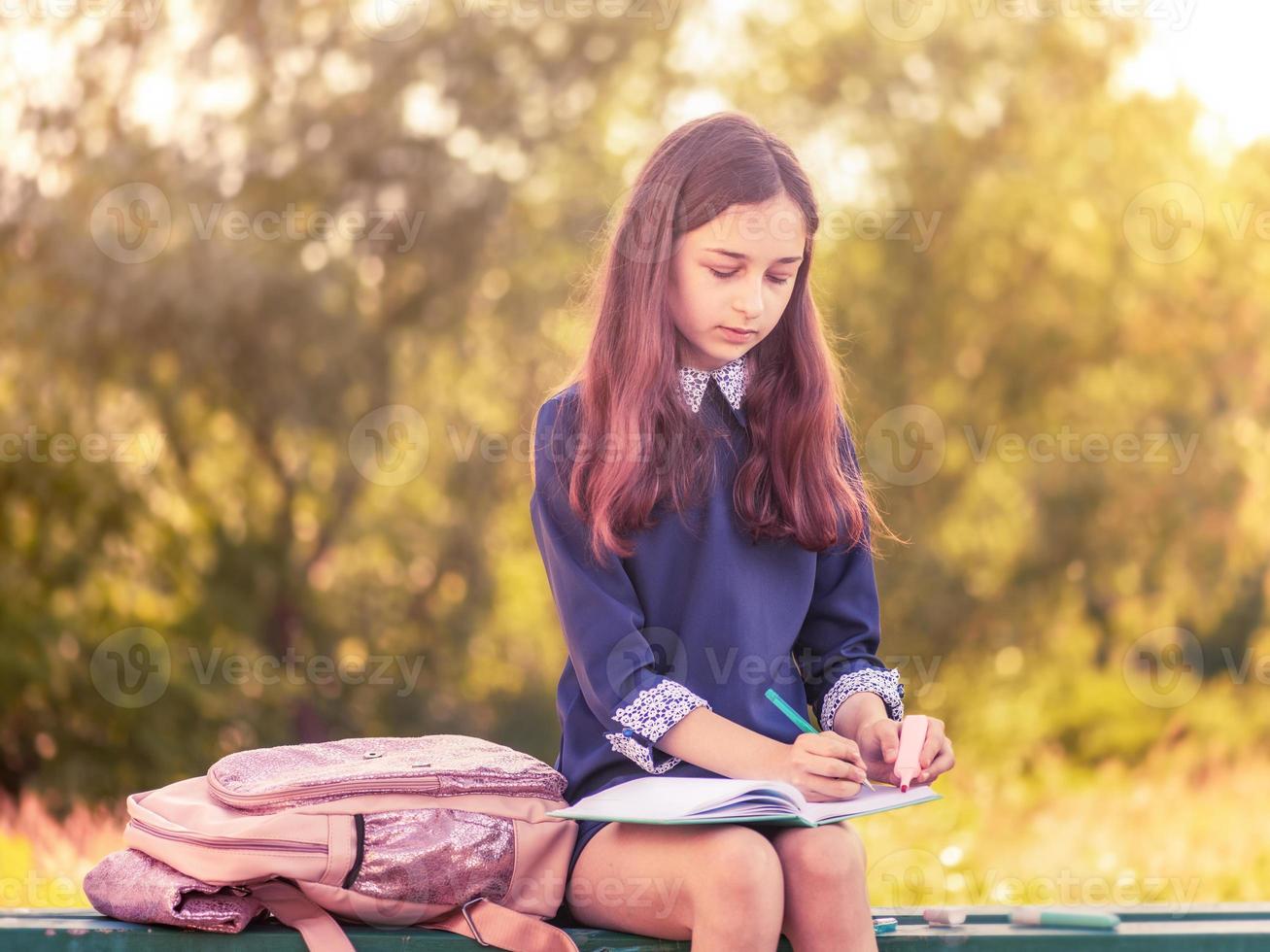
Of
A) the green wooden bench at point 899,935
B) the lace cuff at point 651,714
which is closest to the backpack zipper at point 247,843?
the green wooden bench at point 899,935

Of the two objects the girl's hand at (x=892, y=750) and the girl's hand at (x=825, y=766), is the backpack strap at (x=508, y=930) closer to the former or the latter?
the girl's hand at (x=825, y=766)

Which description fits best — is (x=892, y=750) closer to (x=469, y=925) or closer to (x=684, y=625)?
(x=684, y=625)

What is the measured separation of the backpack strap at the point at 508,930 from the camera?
5.93 ft

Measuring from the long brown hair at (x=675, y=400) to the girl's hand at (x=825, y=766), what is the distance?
40cm

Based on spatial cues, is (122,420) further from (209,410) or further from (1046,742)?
(1046,742)

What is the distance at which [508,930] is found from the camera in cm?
183

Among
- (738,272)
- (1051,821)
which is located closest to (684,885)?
(738,272)

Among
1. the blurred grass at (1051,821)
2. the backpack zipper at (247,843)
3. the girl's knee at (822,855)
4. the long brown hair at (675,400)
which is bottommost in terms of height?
the blurred grass at (1051,821)

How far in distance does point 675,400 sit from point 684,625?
349mm

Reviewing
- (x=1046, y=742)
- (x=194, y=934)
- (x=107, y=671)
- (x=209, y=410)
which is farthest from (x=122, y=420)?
(x=194, y=934)

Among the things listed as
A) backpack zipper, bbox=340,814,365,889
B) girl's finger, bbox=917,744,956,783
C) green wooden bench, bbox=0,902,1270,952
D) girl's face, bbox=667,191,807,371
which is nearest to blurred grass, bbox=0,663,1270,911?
green wooden bench, bbox=0,902,1270,952

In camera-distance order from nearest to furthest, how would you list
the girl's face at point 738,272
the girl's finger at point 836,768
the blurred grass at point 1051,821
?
the girl's finger at point 836,768
the girl's face at point 738,272
the blurred grass at point 1051,821

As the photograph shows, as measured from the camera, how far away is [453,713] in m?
7.52

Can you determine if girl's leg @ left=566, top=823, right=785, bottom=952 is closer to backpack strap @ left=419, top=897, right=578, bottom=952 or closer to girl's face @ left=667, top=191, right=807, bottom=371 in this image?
backpack strap @ left=419, top=897, right=578, bottom=952
